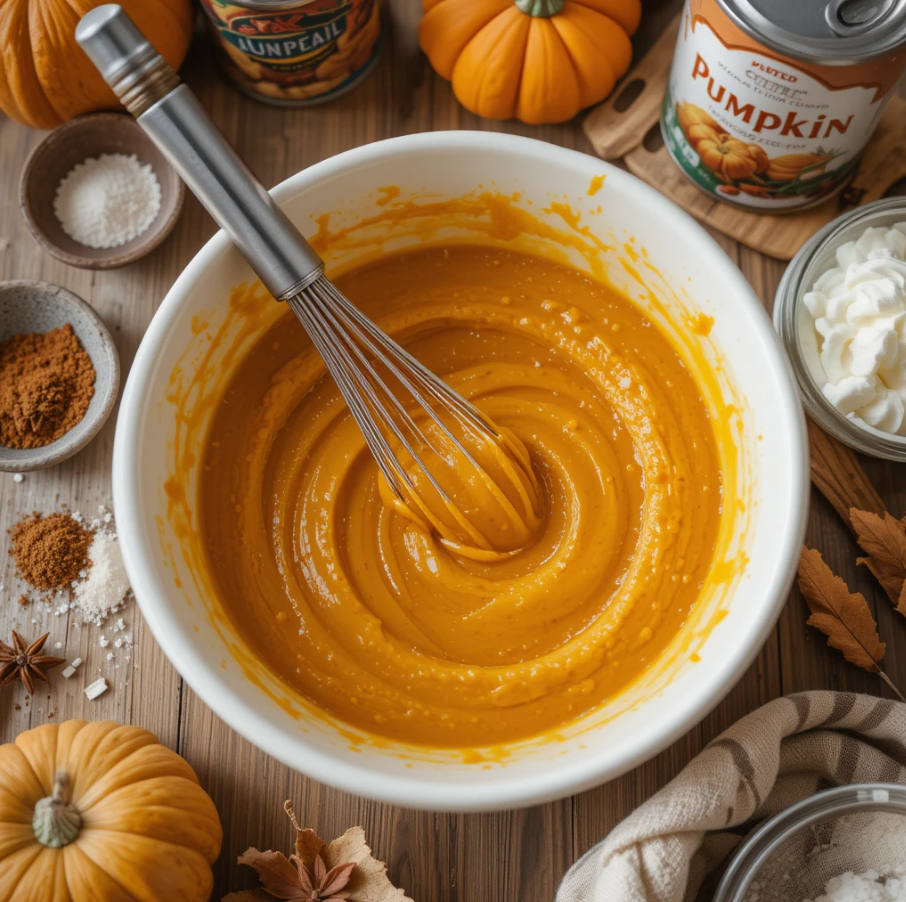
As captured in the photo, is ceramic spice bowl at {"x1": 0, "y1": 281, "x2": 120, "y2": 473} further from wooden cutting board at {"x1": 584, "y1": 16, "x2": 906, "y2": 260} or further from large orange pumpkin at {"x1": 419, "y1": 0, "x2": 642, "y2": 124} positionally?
wooden cutting board at {"x1": 584, "y1": 16, "x2": 906, "y2": 260}

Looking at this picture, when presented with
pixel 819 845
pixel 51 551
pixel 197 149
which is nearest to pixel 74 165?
pixel 197 149

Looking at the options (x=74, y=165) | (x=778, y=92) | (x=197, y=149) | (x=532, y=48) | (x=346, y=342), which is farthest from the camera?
Answer: (x=74, y=165)

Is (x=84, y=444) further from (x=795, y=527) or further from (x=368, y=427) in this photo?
(x=795, y=527)

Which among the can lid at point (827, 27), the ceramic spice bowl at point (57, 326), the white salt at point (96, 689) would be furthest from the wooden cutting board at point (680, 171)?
the white salt at point (96, 689)

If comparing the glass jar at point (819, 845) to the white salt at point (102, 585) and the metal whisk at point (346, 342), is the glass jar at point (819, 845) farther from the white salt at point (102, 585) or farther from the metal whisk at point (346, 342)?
the white salt at point (102, 585)

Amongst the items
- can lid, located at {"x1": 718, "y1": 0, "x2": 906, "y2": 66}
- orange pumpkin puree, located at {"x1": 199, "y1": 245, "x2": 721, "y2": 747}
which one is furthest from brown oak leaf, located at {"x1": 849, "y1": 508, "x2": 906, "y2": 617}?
can lid, located at {"x1": 718, "y1": 0, "x2": 906, "y2": 66}

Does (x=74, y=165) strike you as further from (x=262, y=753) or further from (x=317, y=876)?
(x=317, y=876)

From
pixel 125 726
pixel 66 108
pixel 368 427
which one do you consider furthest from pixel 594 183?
pixel 125 726
